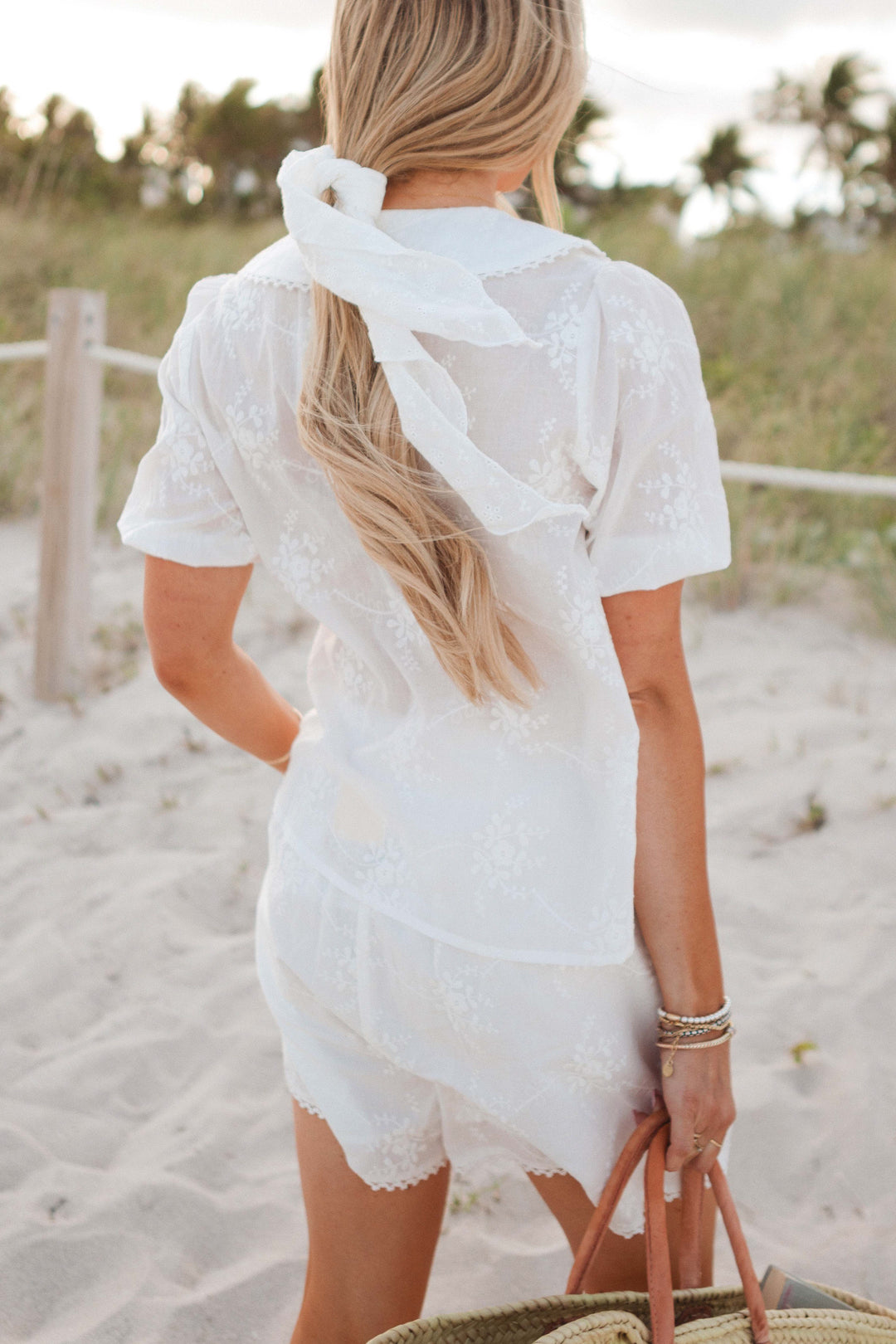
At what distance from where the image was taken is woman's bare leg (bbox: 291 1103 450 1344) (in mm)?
1120

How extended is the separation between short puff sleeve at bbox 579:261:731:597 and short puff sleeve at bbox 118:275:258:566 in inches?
13.6

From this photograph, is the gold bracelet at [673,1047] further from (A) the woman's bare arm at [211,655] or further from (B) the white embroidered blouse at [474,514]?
(A) the woman's bare arm at [211,655]

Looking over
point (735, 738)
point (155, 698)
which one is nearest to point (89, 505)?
point (155, 698)

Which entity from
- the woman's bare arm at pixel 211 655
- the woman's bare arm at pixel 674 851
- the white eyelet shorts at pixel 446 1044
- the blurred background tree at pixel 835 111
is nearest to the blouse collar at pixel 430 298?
the woman's bare arm at pixel 674 851

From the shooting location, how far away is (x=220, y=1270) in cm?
188

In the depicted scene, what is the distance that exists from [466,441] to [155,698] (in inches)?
126

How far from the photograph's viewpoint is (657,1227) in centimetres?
97

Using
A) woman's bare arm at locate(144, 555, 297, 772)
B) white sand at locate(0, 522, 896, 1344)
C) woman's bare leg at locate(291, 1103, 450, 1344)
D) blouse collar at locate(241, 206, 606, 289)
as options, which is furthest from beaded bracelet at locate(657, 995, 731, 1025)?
white sand at locate(0, 522, 896, 1344)

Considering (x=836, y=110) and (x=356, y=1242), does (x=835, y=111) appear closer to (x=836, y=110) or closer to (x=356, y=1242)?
(x=836, y=110)

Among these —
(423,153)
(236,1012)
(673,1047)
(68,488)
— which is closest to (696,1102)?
(673,1047)

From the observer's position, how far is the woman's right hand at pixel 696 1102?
102 cm

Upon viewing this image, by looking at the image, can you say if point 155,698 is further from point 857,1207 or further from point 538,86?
point 538,86

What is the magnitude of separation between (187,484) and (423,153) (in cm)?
35

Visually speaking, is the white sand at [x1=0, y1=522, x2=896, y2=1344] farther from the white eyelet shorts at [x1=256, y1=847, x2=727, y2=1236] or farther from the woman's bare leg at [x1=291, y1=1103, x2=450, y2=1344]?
the white eyelet shorts at [x1=256, y1=847, x2=727, y2=1236]
